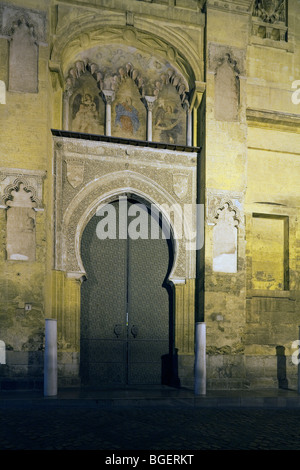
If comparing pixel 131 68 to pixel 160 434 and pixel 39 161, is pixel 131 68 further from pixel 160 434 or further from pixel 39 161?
pixel 160 434

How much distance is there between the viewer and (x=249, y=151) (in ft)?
38.6

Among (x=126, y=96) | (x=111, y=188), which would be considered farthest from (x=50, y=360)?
(x=126, y=96)

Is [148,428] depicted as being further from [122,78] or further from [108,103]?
[122,78]

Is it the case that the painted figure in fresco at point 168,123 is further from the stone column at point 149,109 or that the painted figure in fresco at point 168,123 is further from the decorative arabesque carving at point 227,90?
the decorative arabesque carving at point 227,90

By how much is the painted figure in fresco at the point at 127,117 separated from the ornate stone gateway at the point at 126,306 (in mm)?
1570

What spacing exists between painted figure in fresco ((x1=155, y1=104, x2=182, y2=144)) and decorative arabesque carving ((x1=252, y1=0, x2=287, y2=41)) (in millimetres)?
2705

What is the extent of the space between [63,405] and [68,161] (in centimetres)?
485

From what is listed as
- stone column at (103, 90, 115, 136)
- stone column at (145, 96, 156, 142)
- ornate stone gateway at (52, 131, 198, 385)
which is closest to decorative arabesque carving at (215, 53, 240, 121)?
ornate stone gateway at (52, 131, 198, 385)

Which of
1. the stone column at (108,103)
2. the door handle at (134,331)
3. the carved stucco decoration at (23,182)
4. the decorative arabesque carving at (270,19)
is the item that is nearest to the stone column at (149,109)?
the stone column at (108,103)

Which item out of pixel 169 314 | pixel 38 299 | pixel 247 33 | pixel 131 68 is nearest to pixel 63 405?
pixel 38 299

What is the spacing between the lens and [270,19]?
40.5 feet

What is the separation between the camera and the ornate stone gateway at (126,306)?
10.8m

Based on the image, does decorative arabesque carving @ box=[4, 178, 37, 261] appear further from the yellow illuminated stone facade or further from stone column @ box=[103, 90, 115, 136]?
stone column @ box=[103, 90, 115, 136]

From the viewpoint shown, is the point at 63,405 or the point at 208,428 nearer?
the point at 208,428
